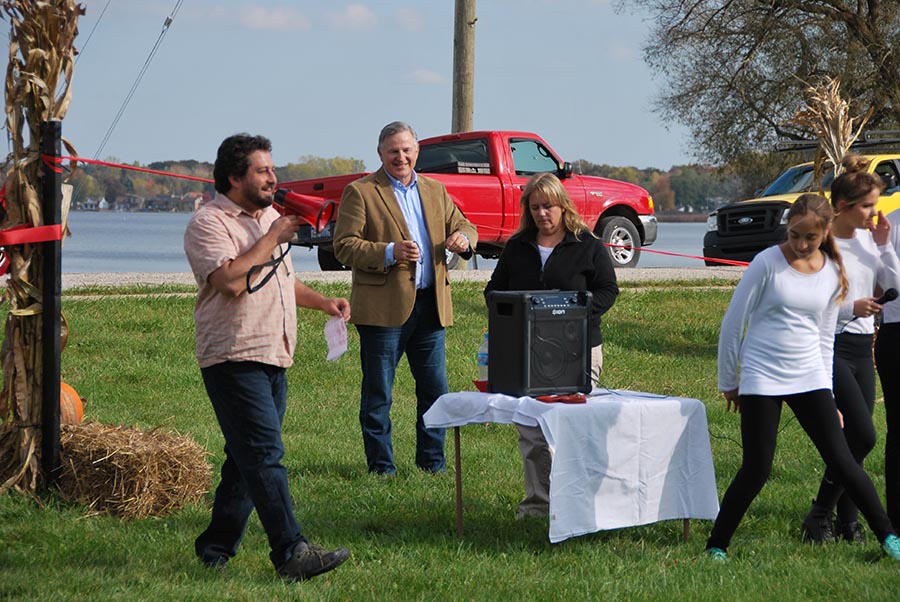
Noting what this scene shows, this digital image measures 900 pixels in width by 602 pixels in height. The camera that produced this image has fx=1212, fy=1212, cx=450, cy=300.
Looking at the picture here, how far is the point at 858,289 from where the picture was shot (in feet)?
18.4

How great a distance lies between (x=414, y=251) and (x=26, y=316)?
215 cm

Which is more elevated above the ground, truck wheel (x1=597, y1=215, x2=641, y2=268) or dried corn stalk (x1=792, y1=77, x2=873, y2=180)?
dried corn stalk (x1=792, y1=77, x2=873, y2=180)

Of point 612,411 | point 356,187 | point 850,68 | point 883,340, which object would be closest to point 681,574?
point 612,411

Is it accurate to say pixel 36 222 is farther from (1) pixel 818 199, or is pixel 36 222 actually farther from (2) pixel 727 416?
(2) pixel 727 416

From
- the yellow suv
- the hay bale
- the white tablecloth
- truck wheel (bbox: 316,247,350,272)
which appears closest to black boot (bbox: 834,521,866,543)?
the white tablecloth

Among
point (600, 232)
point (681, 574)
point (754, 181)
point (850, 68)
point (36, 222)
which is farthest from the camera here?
point (754, 181)

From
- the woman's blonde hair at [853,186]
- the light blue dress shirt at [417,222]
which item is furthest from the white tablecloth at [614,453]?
the light blue dress shirt at [417,222]

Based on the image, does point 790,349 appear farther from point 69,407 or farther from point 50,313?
point 69,407

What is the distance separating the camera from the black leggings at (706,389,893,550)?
528 cm

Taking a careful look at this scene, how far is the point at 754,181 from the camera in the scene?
33594 mm

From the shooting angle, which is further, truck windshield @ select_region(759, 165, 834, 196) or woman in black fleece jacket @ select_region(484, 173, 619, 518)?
truck windshield @ select_region(759, 165, 834, 196)

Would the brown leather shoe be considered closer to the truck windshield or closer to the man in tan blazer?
the man in tan blazer

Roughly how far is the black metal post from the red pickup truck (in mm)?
9068

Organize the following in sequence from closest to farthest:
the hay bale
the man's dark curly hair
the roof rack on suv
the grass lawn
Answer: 1. the man's dark curly hair
2. the grass lawn
3. the hay bale
4. the roof rack on suv
